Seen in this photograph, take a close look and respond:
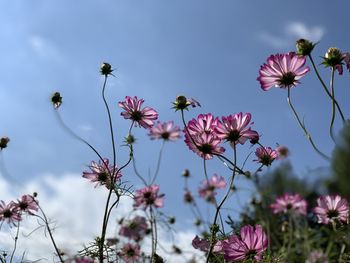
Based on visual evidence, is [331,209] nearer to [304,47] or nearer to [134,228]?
[304,47]

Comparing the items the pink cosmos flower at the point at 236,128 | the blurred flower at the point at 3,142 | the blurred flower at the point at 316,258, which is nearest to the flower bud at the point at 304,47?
the pink cosmos flower at the point at 236,128

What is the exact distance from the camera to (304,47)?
1608 millimetres

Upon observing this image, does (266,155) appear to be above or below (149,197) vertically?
below

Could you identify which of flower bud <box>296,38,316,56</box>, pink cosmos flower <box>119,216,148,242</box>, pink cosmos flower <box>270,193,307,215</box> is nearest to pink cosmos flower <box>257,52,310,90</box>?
flower bud <box>296,38,316,56</box>

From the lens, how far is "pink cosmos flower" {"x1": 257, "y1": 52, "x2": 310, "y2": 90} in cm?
165

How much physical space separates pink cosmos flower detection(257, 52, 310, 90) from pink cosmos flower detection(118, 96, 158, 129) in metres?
0.55

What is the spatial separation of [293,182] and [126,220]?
3.88ft

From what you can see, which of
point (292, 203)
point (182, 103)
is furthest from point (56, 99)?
point (292, 203)

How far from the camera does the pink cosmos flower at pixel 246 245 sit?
1.55 metres

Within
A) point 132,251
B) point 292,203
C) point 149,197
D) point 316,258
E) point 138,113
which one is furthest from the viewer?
point 149,197

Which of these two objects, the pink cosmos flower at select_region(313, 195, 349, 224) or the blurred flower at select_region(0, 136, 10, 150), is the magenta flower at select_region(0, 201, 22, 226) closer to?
the blurred flower at select_region(0, 136, 10, 150)

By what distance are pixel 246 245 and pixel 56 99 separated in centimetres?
106

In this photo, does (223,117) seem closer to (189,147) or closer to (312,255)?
(189,147)

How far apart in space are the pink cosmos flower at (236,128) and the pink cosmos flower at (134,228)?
0.87 m
